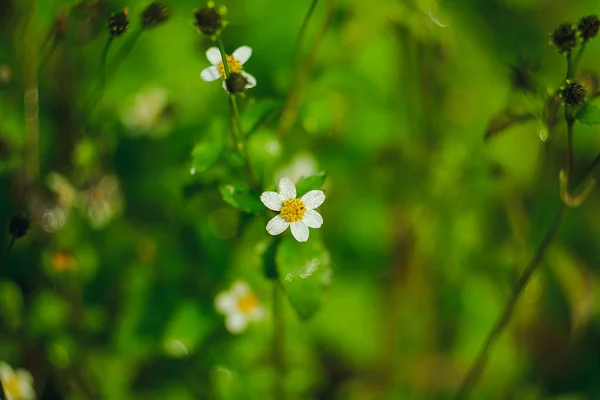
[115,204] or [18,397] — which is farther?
[115,204]

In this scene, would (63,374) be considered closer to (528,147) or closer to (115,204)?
(115,204)

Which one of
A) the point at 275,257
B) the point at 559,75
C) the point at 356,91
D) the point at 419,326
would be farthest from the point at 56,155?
the point at 559,75

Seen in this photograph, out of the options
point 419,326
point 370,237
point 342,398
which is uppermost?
point 370,237

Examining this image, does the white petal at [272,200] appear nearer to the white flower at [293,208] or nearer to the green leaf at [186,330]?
the white flower at [293,208]

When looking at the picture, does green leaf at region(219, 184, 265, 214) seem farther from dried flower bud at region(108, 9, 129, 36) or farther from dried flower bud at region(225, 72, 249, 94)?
dried flower bud at region(108, 9, 129, 36)

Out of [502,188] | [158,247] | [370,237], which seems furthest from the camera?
[370,237]
